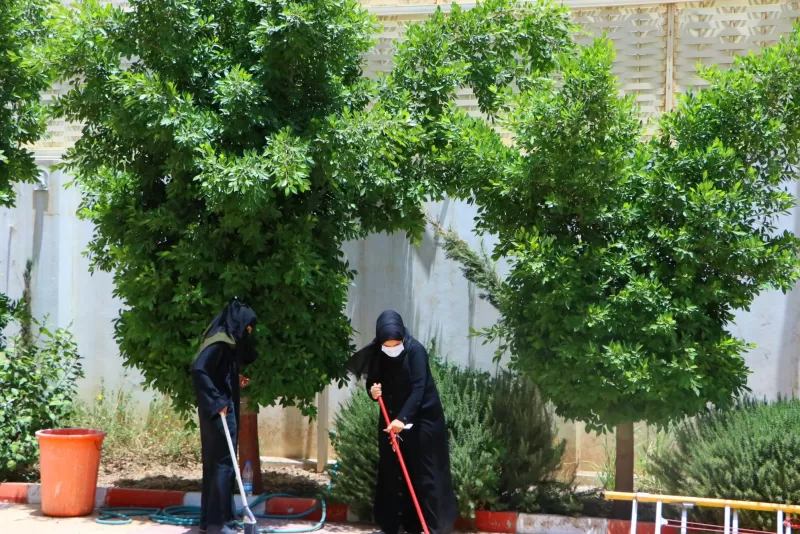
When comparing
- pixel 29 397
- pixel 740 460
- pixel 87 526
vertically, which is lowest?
pixel 87 526

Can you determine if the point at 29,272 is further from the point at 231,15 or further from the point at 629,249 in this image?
the point at 629,249

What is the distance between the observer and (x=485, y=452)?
7.23 m

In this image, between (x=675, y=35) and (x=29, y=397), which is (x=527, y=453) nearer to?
(x=29, y=397)

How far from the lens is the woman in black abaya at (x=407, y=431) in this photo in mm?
6684

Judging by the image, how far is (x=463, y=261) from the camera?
873cm

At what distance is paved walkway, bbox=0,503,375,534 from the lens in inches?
276

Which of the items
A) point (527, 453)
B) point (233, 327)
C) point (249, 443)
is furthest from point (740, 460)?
point (249, 443)

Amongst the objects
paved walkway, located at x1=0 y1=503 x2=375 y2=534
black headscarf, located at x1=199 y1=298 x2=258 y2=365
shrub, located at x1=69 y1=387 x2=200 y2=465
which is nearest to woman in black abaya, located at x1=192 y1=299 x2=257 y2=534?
black headscarf, located at x1=199 y1=298 x2=258 y2=365

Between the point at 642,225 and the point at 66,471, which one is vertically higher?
the point at 642,225

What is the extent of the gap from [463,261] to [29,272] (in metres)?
4.95

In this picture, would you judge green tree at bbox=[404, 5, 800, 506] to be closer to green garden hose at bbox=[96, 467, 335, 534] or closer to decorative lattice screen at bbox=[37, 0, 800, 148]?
green garden hose at bbox=[96, 467, 335, 534]

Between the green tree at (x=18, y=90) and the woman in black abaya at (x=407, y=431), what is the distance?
151 inches

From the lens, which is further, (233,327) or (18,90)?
(18,90)

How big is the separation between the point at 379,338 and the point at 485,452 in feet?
4.34
